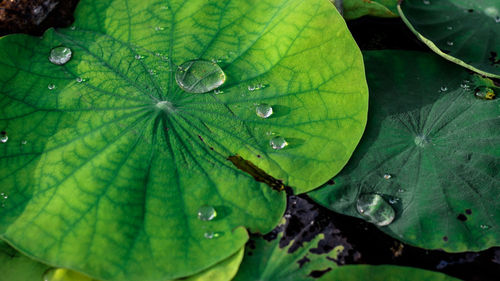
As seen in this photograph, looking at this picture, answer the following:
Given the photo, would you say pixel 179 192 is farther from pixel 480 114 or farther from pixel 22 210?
pixel 480 114

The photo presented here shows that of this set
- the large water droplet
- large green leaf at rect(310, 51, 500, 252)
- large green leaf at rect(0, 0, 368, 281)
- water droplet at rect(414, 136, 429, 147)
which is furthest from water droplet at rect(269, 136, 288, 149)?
the large water droplet

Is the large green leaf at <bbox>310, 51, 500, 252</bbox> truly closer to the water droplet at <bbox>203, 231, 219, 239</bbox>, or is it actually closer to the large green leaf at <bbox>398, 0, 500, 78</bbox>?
the large green leaf at <bbox>398, 0, 500, 78</bbox>

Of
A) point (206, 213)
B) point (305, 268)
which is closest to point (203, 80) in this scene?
point (206, 213)

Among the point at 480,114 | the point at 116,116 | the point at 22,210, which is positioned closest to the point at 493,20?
the point at 480,114

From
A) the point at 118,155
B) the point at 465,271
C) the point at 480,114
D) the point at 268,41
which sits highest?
the point at 268,41

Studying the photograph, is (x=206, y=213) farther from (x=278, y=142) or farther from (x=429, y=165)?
(x=429, y=165)

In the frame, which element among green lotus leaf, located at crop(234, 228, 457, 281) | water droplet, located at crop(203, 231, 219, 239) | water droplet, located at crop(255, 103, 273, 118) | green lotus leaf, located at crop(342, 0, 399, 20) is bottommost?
green lotus leaf, located at crop(234, 228, 457, 281)
